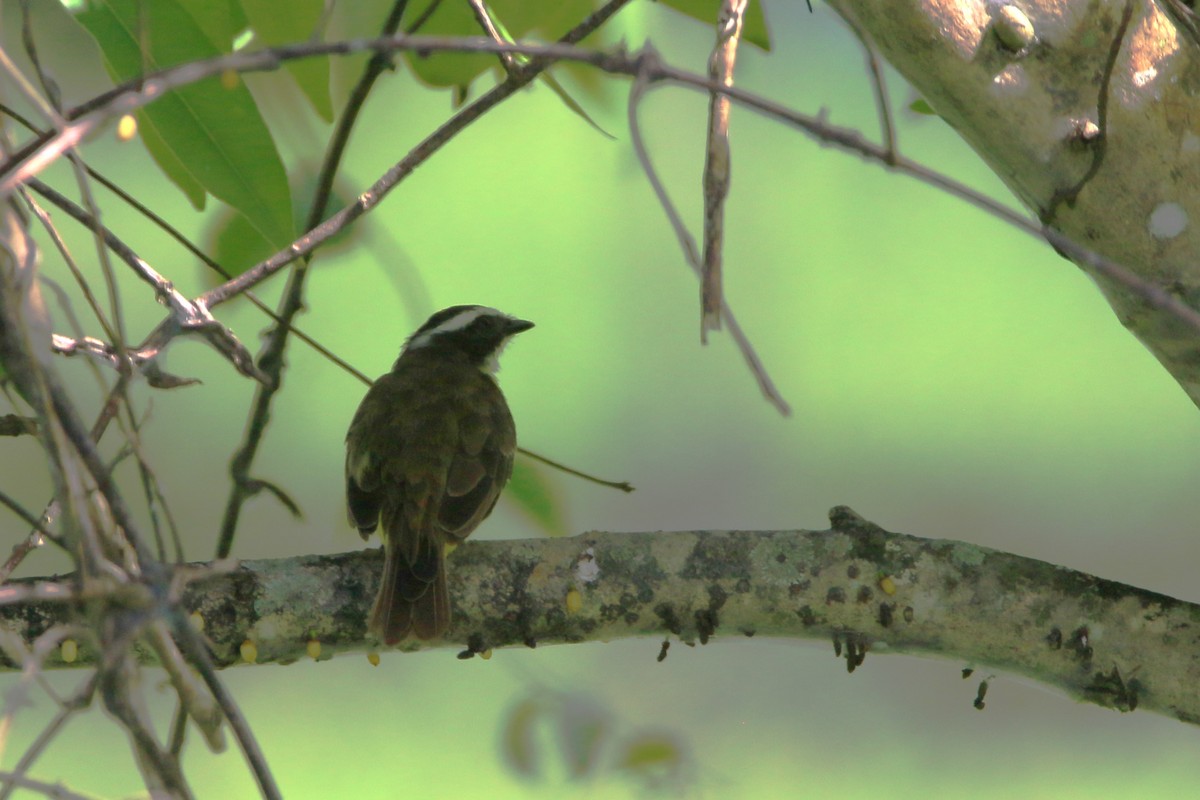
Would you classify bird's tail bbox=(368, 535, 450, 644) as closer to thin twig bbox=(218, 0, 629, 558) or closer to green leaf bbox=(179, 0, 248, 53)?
thin twig bbox=(218, 0, 629, 558)

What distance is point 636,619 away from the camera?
2539 millimetres

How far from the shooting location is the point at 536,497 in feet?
10.6

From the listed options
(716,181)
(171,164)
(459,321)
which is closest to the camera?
(716,181)

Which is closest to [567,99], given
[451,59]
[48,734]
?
[451,59]

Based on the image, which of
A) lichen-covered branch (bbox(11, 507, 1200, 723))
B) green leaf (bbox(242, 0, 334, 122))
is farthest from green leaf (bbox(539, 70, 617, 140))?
lichen-covered branch (bbox(11, 507, 1200, 723))

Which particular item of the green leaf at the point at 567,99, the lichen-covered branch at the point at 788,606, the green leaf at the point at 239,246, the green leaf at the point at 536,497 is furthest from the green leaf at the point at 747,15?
the green leaf at the point at 536,497

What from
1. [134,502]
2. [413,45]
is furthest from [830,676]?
[413,45]

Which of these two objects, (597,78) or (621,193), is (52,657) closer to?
(597,78)

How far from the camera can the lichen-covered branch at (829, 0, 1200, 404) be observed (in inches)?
85.7

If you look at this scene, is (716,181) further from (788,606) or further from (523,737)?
(523,737)

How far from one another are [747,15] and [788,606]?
1.23m

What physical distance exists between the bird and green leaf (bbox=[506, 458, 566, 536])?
41 millimetres

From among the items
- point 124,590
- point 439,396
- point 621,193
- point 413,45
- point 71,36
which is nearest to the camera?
point 124,590

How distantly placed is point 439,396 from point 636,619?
1.24 m
